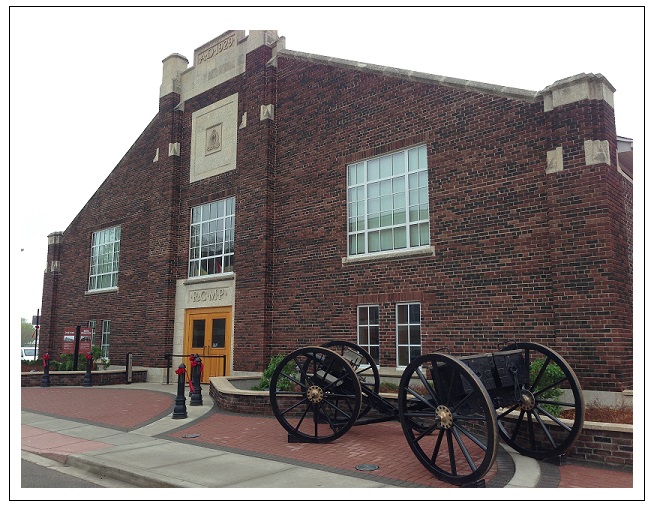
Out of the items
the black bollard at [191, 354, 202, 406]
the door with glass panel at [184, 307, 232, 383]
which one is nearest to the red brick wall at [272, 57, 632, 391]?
the door with glass panel at [184, 307, 232, 383]

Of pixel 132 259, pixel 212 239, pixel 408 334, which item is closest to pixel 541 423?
pixel 408 334

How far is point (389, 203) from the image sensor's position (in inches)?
517

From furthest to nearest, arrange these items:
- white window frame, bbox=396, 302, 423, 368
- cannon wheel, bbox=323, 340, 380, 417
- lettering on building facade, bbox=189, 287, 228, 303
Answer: lettering on building facade, bbox=189, 287, 228, 303 → white window frame, bbox=396, 302, 423, 368 → cannon wheel, bbox=323, 340, 380, 417

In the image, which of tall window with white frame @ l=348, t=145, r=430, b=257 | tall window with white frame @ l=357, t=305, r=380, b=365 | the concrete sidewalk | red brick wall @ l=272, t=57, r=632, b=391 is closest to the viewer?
the concrete sidewalk

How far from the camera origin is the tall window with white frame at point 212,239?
16.8 metres

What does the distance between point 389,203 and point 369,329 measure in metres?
3.05

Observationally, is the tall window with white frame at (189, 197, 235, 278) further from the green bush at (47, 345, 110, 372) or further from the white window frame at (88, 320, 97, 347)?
the white window frame at (88, 320, 97, 347)

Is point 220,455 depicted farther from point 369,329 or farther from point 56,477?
point 369,329

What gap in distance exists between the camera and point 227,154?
17.3 metres

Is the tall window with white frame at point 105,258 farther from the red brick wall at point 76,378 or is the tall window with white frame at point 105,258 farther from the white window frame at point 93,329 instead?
the red brick wall at point 76,378

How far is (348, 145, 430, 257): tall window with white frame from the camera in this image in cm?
1255

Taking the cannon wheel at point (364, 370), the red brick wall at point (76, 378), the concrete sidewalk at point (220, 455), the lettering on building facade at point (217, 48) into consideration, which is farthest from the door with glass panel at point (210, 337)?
the lettering on building facade at point (217, 48)

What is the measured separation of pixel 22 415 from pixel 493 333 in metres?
10.0

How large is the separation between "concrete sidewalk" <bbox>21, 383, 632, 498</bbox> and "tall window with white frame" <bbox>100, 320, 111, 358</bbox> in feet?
27.2
